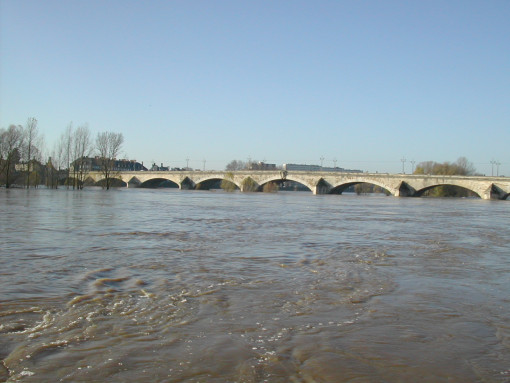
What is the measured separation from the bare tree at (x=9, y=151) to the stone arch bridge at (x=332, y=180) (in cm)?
1698

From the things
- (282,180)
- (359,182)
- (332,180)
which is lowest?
(359,182)

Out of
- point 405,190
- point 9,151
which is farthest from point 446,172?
point 9,151

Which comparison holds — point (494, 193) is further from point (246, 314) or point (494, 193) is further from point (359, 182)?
point (246, 314)

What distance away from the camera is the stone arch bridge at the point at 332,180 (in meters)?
63.4

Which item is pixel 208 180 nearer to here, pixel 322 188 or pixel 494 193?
pixel 322 188

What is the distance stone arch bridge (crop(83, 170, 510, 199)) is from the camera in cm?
6341

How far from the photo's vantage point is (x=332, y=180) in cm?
7856

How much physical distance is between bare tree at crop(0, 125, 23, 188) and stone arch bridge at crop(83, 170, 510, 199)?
1698cm

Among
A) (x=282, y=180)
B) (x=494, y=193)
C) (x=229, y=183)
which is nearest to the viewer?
(x=494, y=193)

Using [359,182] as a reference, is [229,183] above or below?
below

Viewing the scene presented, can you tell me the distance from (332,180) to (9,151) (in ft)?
161

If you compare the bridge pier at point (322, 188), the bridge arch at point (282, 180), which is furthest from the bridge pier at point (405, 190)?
the bridge arch at point (282, 180)

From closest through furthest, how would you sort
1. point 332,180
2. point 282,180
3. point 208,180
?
point 332,180
point 282,180
point 208,180

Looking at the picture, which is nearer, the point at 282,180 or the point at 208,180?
the point at 282,180
